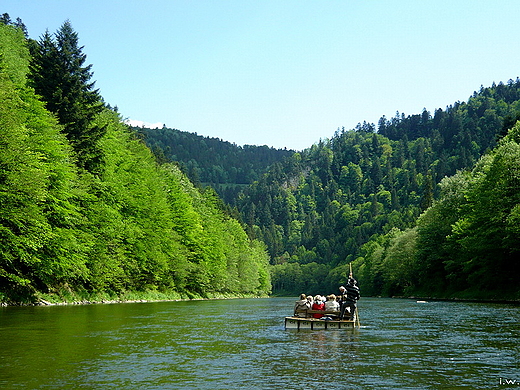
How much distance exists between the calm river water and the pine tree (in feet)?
96.7

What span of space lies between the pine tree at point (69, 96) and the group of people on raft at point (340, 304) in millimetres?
31118

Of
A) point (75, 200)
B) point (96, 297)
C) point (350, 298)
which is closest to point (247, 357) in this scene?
point (350, 298)

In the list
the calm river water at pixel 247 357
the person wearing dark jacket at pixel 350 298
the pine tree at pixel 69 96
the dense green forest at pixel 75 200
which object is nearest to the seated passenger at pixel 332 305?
the person wearing dark jacket at pixel 350 298

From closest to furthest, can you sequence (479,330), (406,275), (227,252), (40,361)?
(40,361), (479,330), (406,275), (227,252)

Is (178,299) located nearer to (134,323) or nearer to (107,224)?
(107,224)

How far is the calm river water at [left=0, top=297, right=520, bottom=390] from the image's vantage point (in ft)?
51.6

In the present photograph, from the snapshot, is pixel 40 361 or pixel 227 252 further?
pixel 227 252

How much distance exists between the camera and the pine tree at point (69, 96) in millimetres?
58719

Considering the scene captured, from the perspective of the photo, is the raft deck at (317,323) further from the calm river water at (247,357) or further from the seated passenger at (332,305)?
the seated passenger at (332,305)

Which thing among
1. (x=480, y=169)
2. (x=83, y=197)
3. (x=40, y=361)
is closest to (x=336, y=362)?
(x=40, y=361)

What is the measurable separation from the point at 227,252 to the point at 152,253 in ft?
170

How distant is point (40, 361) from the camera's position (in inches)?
713

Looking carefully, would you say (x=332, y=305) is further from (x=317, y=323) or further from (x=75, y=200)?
(x=75, y=200)

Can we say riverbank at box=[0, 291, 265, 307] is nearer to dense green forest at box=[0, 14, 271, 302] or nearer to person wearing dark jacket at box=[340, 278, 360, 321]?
dense green forest at box=[0, 14, 271, 302]
